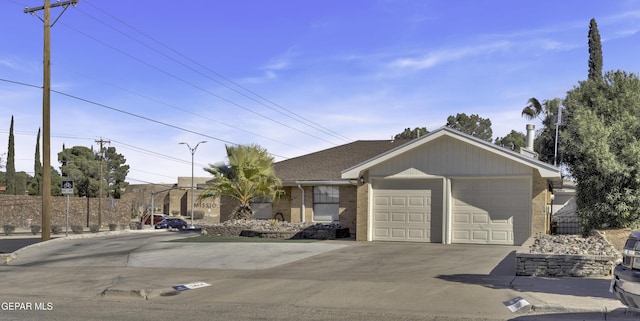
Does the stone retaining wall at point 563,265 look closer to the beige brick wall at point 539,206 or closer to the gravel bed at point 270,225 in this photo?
the beige brick wall at point 539,206

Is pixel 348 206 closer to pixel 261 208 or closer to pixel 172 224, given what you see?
pixel 261 208

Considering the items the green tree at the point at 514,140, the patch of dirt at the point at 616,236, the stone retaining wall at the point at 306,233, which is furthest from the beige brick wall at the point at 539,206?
the green tree at the point at 514,140

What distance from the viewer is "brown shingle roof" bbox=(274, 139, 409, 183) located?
2967 centimetres

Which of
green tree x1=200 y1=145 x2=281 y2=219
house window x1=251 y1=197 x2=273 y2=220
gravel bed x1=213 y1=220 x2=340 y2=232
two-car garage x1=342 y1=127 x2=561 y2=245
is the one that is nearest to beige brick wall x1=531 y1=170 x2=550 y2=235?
two-car garage x1=342 y1=127 x2=561 y2=245

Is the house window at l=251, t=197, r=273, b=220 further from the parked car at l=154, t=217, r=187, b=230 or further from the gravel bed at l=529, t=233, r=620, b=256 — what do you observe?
the parked car at l=154, t=217, r=187, b=230

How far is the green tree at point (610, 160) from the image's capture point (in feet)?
60.1

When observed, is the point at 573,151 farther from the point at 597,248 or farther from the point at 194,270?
the point at 194,270

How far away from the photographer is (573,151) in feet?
67.2

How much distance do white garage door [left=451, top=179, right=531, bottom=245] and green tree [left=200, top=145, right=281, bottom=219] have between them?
9966 millimetres

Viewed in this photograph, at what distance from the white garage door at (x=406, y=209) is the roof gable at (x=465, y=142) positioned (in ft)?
3.07

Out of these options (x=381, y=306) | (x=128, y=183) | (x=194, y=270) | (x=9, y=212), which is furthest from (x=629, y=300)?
(x=128, y=183)

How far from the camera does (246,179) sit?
27438 millimetres

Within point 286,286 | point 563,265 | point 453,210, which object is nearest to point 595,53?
point 453,210

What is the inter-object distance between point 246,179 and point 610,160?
15576mm
